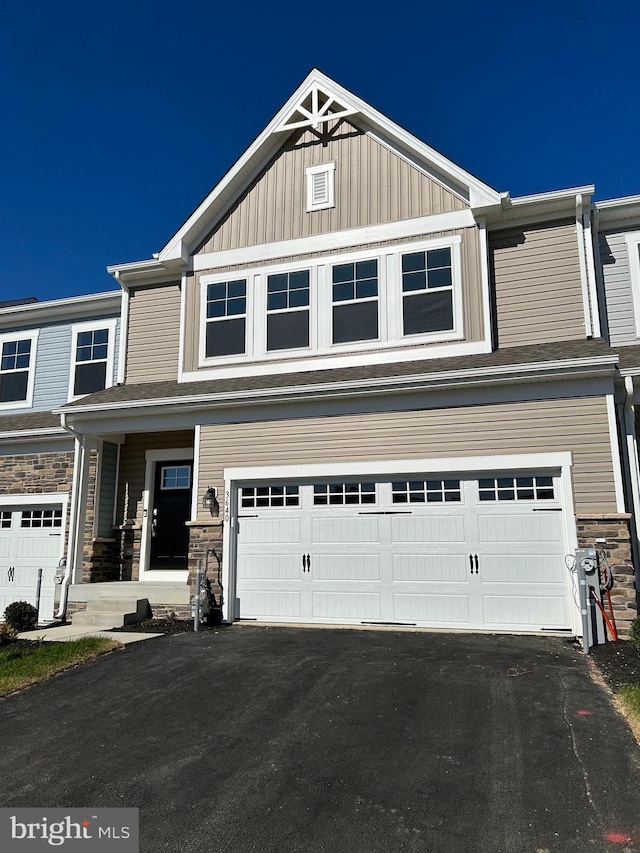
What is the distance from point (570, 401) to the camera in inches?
350

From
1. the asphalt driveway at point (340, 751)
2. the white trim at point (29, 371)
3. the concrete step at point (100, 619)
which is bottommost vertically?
the asphalt driveway at point (340, 751)

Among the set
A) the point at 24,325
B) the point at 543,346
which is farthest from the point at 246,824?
the point at 24,325

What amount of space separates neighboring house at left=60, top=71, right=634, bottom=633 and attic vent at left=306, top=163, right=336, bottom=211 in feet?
0.13

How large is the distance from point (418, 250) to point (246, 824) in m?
9.49

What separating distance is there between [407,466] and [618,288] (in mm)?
5255

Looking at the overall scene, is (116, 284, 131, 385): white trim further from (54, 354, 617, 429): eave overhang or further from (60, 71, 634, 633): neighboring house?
(54, 354, 617, 429): eave overhang

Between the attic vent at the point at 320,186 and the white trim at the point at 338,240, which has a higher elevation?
the attic vent at the point at 320,186

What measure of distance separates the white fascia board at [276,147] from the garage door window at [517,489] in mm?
5469

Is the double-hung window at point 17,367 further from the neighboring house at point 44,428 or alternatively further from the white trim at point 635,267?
the white trim at point 635,267

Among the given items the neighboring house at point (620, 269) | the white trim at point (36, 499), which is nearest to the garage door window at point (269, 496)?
the white trim at point (36, 499)

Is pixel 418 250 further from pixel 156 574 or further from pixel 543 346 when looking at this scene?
pixel 156 574

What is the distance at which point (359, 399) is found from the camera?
32.8 ft

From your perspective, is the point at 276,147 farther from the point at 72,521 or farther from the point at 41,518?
the point at 41,518

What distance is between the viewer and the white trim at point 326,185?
11938mm
